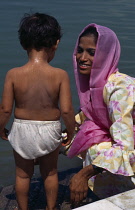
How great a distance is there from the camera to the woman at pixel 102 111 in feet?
12.0

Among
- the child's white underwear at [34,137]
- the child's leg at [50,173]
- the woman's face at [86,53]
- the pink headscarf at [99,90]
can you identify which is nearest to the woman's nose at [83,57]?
the woman's face at [86,53]

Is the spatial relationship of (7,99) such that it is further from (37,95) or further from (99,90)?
Result: (99,90)

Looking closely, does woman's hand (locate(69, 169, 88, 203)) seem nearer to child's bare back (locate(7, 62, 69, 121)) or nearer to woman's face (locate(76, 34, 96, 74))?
child's bare back (locate(7, 62, 69, 121))

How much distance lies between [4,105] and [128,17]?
976cm

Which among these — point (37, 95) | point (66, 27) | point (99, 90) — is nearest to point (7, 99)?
point (37, 95)

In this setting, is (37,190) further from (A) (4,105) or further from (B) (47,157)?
(A) (4,105)

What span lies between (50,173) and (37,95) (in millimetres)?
668

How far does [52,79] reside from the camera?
3.59m

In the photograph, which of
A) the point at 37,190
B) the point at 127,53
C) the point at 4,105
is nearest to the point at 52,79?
the point at 4,105

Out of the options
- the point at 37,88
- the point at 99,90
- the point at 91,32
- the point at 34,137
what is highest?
the point at 91,32

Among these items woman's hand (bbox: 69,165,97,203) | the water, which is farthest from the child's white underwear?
the water

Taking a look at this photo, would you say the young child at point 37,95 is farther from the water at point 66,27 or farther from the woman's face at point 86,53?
the water at point 66,27

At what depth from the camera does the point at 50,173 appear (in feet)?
12.6

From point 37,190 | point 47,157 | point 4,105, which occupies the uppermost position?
point 4,105
